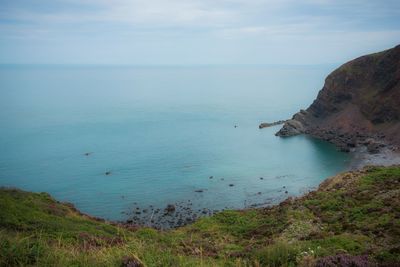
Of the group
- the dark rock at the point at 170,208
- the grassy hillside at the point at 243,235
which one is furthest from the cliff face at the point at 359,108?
the dark rock at the point at 170,208

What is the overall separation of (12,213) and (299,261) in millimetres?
27262

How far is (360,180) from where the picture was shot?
45.9 meters

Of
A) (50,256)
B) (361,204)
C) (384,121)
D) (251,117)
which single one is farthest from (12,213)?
(251,117)

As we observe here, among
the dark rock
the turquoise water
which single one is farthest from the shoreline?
the turquoise water

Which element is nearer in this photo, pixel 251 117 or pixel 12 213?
pixel 12 213

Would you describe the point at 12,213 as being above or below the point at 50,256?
below

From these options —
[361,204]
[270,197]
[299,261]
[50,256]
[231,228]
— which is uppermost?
[50,256]

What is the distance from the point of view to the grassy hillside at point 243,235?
9844mm

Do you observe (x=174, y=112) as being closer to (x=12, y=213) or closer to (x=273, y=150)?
(x=273, y=150)

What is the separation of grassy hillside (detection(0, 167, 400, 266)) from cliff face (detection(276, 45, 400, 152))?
170 feet

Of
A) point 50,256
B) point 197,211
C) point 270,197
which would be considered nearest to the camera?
point 50,256

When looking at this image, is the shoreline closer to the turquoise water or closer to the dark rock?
the dark rock

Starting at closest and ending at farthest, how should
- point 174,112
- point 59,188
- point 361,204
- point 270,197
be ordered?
point 361,204
point 270,197
point 59,188
point 174,112

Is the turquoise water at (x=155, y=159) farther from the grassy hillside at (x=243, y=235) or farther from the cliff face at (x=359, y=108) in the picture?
the grassy hillside at (x=243, y=235)
